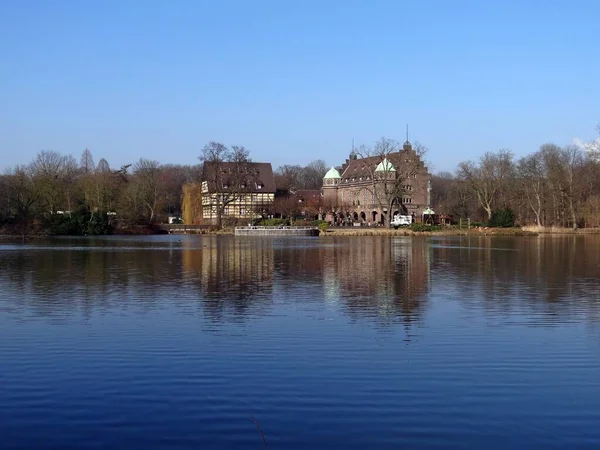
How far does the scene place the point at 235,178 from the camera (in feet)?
309

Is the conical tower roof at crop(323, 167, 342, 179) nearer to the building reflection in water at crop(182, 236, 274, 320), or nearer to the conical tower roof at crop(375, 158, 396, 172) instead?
the conical tower roof at crop(375, 158, 396, 172)

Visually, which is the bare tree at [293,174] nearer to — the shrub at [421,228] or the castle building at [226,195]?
the castle building at [226,195]

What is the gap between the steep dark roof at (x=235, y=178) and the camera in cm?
9369

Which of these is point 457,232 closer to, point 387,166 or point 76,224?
point 387,166

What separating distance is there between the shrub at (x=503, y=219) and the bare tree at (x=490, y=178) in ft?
32.3

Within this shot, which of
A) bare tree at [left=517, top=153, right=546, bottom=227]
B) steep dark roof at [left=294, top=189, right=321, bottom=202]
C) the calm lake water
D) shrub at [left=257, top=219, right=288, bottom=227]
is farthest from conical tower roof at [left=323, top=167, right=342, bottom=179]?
the calm lake water

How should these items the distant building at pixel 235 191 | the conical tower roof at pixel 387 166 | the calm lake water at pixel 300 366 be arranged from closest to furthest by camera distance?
the calm lake water at pixel 300 366, the conical tower roof at pixel 387 166, the distant building at pixel 235 191

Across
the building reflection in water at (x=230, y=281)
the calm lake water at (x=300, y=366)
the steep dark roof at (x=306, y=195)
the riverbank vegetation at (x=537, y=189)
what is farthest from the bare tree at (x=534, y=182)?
the calm lake water at (x=300, y=366)

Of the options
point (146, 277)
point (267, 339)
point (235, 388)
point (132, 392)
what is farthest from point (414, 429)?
point (146, 277)

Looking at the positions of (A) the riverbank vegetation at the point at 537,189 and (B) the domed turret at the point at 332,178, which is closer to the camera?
(A) the riverbank vegetation at the point at 537,189

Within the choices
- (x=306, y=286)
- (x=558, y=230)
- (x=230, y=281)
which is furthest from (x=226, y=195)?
(x=306, y=286)

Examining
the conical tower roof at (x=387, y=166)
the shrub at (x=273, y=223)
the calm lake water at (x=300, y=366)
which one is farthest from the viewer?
the shrub at (x=273, y=223)

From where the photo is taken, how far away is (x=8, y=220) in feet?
236

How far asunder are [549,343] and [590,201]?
221ft
